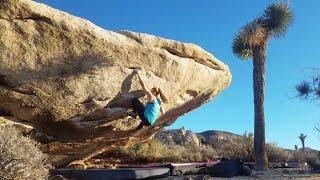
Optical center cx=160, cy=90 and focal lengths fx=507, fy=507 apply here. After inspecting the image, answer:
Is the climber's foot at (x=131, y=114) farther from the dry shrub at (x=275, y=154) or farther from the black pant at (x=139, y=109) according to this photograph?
the dry shrub at (x=275, y=154)

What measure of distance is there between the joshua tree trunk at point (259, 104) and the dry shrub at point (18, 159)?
12724mm

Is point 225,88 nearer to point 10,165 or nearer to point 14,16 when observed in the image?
point 14,16

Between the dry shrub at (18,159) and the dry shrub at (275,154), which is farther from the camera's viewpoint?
the dry shrub at (275,154)

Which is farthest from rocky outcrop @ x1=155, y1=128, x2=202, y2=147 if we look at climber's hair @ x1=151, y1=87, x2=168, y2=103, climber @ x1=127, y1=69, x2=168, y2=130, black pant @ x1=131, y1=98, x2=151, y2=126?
black pant @ x1=131, y1=98, x2=151, y2=126

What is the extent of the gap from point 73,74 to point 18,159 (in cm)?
364

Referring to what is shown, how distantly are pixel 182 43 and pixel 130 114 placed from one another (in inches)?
105

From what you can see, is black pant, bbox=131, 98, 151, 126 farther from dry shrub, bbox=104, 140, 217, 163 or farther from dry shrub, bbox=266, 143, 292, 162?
dry shrub, bbox=266, 143, 292, 162

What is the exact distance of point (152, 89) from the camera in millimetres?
12500

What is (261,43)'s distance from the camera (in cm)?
2133

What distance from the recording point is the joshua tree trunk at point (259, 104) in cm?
2008

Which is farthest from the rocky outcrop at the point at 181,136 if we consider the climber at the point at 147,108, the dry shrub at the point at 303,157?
the climber at the point at 147,108

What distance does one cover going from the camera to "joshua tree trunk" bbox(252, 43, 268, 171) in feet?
65.9

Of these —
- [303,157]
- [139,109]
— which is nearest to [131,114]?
[139,109]

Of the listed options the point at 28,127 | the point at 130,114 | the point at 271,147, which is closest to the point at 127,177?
the point at 130,114
